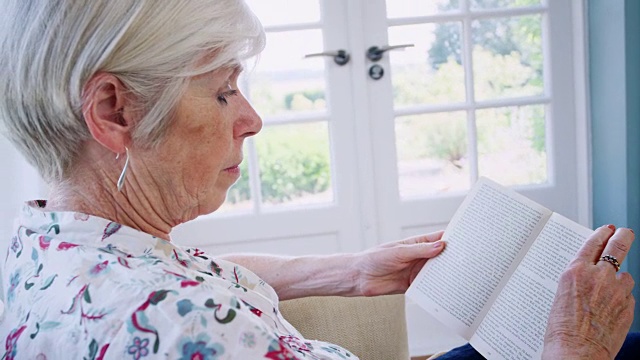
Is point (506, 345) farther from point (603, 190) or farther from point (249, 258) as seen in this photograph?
point (603, 190)

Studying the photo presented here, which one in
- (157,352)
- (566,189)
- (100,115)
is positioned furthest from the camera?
(566,189)

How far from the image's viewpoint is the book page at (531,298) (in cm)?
102

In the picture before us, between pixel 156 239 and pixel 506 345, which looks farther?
pixel 506 345

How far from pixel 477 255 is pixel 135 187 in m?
0.59

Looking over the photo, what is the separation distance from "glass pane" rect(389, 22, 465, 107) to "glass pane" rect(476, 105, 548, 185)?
167 millimetres

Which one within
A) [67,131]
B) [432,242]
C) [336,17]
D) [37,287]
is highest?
[336,17]

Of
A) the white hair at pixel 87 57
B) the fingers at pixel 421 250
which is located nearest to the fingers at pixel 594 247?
the fingers at pixel 421 250

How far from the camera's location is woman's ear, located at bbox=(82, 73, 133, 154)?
0.82 meters

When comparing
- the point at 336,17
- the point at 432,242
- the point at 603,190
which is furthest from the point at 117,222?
the point at 603,190

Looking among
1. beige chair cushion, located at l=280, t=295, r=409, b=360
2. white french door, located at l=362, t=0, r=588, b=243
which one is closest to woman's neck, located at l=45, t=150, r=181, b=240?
beige chair cushion, located at l=280, t=295, r=409, b=360

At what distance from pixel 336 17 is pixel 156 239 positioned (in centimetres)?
170

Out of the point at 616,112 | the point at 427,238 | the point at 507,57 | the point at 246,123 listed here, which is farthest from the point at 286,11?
the point at 246,123

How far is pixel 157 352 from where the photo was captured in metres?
0.69

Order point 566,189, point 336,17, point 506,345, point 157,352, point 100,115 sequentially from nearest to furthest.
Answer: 1. point 157,352
2. point 100,115
3. point 506,345
4. point 336,17
5. point 566,189
